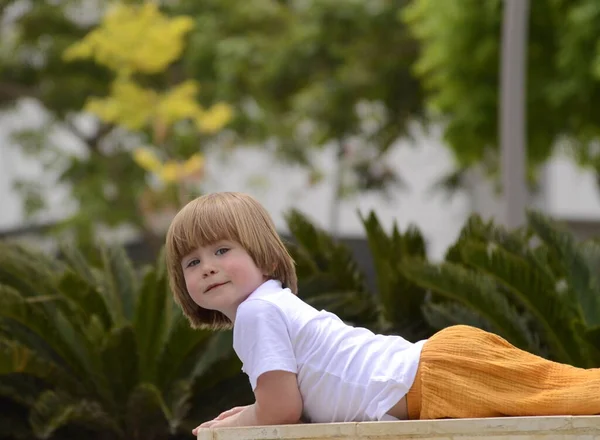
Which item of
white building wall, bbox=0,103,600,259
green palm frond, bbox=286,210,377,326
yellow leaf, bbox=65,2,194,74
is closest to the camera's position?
green palm frond, bbox=286,210,377,326

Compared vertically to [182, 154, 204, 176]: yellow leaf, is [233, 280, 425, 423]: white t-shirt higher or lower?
lower

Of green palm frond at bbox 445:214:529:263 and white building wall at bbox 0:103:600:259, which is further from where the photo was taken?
white building wall at bbox 0:103:600:259

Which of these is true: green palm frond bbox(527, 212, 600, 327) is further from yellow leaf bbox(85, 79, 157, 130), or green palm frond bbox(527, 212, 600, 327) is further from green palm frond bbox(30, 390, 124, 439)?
yellow leaf bbox(85, 79, 157, 130)

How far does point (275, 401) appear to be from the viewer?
3414mm

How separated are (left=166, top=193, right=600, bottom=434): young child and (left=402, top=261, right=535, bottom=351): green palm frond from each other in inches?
82.8

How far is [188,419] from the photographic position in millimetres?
6223

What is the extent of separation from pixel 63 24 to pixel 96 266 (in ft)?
51.7

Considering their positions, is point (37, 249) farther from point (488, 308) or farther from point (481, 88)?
point (481, 88)

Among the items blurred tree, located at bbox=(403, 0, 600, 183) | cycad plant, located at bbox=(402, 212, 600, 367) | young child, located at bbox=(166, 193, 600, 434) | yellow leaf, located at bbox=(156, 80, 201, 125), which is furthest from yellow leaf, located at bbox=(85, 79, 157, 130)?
young child, located at bbox=(166, 193, 600, 434)

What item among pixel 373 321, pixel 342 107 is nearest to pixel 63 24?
pixel 342 107

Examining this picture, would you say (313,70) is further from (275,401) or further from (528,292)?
(275,401)

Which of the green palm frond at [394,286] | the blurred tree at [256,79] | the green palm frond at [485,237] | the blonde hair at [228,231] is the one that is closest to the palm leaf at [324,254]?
the green palm frond at [394,286]

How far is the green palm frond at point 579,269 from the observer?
587 centimetres

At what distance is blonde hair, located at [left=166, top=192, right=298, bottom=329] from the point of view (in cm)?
354
